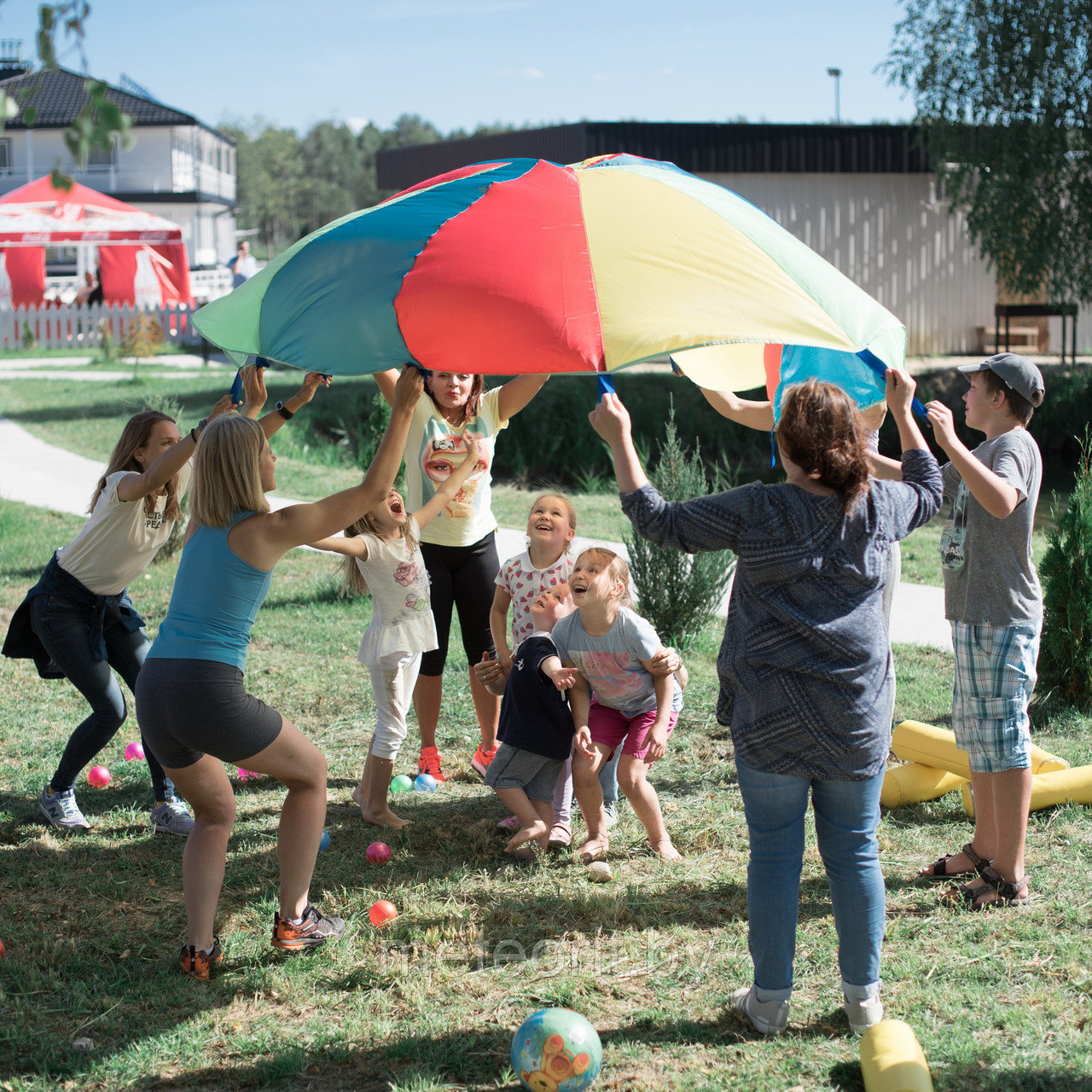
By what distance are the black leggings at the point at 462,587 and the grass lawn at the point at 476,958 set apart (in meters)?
0.70

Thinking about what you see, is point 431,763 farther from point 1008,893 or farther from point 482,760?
point 1008,893

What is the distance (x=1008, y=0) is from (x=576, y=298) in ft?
60.7

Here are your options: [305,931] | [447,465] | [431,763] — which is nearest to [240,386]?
[447,465]

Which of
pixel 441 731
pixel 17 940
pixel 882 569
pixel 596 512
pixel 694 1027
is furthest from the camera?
pixel 596 512

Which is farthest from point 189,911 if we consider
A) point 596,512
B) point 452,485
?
point 596,512

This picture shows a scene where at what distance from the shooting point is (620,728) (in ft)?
14.9

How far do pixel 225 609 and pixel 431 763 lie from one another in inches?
89.3

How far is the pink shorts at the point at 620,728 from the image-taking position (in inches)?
176

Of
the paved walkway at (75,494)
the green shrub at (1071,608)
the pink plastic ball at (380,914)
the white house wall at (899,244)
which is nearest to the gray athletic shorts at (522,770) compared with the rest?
the pink plastic ball at (380,914)

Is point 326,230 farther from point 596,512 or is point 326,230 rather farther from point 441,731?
point 596,512

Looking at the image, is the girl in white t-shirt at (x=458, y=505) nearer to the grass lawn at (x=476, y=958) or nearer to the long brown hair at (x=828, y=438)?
the grass lawn at (x=476, y=958)

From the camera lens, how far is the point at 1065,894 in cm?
420

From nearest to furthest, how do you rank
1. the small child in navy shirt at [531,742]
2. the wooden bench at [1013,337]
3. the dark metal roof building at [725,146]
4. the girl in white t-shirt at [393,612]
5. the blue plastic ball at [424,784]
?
1. the small child in navy shirt at [531,742]
2. the girl in white t-shirt at [393,612]
3. the blue plastic ball at [424,784]
4. the dark metal roof building at [725,146]
5. the wooden bench at [1013,337]

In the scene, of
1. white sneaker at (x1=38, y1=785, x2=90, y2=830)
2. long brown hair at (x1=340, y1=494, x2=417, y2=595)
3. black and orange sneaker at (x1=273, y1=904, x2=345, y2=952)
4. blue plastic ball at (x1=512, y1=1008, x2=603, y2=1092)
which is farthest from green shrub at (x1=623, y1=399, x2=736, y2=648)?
blue plastic ball at (x1=512, y1=1008, x2=603, y2=1092)
